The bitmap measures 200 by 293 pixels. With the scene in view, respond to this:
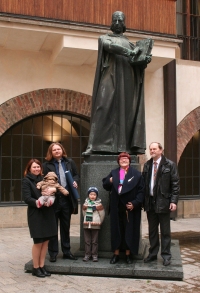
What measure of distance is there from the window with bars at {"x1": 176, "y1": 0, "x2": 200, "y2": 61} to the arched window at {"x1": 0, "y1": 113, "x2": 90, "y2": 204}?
3974mm

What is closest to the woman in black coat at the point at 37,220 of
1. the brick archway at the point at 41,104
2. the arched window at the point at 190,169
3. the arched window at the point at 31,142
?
the brick archway at the point at 41,104

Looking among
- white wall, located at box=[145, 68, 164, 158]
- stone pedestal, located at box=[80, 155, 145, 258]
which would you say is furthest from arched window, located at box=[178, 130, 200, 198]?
stone pedestal, located at box=[80, 155, 145, 258]

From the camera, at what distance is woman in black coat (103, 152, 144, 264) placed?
551 cm

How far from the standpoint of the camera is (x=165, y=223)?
5668 millimetres

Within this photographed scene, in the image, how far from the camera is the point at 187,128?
1214 centimetres

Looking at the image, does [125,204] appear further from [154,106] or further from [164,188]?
[154,106]

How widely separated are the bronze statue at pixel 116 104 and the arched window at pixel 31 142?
4.89 metres

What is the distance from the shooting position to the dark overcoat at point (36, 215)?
520cm

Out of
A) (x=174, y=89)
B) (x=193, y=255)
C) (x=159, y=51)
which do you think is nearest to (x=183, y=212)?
(x=174, y=89)

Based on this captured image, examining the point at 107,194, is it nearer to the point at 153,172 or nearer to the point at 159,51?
the point at 153,172

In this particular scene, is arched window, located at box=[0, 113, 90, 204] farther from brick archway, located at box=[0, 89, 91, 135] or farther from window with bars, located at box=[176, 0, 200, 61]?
→ window with bars, located at box=[176, 0, 200, 61]

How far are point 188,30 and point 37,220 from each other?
9478 millimetres

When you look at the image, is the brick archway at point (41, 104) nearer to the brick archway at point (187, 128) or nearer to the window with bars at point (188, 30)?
the brick archway at point (187, 128)

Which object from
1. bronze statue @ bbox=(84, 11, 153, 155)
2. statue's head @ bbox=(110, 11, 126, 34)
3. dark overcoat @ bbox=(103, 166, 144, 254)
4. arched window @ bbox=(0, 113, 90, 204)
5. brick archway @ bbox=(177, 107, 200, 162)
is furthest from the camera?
brick archway @ bbox=(177, 107, 200, 162)
